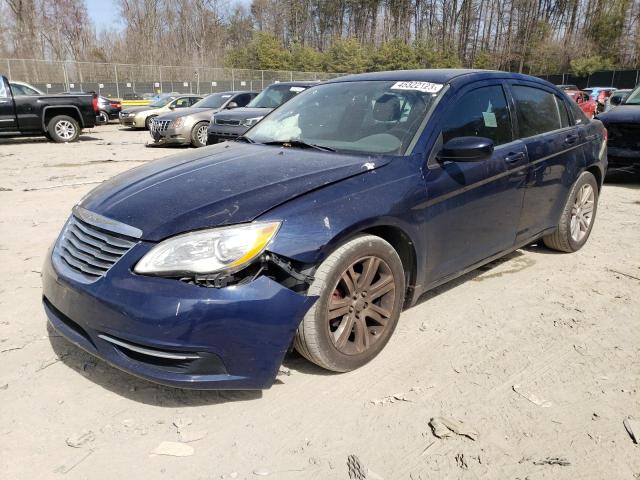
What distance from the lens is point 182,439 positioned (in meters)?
2.37

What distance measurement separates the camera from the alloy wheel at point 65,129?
14586 millimetres

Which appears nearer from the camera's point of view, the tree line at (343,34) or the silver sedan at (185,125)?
the silver sedan at (185,125)

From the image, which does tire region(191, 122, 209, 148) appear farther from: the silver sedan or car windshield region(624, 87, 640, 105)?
car windshield region(624, 87, 640, 105)

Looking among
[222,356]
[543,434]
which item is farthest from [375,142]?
[543,434]

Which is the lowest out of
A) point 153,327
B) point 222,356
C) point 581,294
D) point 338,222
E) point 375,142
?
point 581,294

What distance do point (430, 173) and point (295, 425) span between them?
1641 mm

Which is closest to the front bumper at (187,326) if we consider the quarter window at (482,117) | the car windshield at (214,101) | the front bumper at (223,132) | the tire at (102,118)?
the quarter window at (482,117)

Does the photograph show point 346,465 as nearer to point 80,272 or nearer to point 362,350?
point 362,350

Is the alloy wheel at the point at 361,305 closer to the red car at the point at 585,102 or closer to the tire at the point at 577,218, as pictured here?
the tire at the point at 577,218

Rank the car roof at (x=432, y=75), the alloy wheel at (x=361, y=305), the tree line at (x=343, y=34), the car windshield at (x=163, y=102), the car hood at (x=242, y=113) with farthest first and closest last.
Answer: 1. the tree line at (x=343, y=34)
2. the car windshield at (x=163, y=102)
3. the car hood at (x=242, y=113)
4. the car roof at (x=432, y=75)
5. the alloy wheel at (x=361, y=305)

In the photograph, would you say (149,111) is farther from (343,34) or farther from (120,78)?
(343,34)

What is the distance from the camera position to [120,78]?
112 ft

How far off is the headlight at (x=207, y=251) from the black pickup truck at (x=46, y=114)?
13.8 meters

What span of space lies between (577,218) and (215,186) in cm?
368
